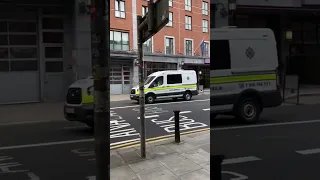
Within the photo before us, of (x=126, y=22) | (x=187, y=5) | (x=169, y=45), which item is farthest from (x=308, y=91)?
(x=187, y=5)

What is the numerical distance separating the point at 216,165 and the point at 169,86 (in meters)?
15.2

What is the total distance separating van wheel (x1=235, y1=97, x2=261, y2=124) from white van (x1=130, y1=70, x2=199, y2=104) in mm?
14038

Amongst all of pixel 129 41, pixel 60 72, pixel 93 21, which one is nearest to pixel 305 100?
pixel 93 21

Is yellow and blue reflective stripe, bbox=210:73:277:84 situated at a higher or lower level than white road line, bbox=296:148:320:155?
higher

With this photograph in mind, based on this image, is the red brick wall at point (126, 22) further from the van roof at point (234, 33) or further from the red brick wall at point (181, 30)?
the van roof at point (234, 33)

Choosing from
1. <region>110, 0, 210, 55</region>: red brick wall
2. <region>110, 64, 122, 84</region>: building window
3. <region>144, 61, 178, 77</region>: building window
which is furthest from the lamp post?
<region>144, 61, 178, 77</region>: building window

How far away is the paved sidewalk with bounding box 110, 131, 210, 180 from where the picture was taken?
15.9 ft

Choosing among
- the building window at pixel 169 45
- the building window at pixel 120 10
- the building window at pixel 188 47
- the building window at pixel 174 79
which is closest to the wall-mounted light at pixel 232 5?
the building window at pixel 174 79

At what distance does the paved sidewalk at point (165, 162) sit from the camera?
4855 millimetres

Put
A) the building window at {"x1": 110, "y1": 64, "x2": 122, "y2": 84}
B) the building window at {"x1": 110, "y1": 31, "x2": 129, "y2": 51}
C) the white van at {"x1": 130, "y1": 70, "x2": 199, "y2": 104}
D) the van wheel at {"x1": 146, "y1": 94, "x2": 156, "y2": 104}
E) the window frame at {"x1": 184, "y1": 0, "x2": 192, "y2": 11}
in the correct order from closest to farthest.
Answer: the van wheel at {"x1": 146, "y1": 94, "x2": 156, "y2": 104}, the white van at {"x1": 130, "y1": 70, "x2": 199, "y2": 104}, the building window at {"x1": 110, "y1": 31, "x2": 129, "y2": 51}, the building window at {"x1": 110, "y1": 64, "x2": 122, "y2": 84}, the window frame at {"x1": 184, "y1": 0, "x2": 192, "y2": 11}

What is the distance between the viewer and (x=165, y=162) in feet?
18.1

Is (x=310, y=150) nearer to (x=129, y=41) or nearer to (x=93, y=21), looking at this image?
(x=93, y=21)

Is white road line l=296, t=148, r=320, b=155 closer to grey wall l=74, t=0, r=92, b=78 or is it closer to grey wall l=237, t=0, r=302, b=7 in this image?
grey wall l=237, t=0, r=302, b=7

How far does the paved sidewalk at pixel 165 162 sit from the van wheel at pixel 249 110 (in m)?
2.17
